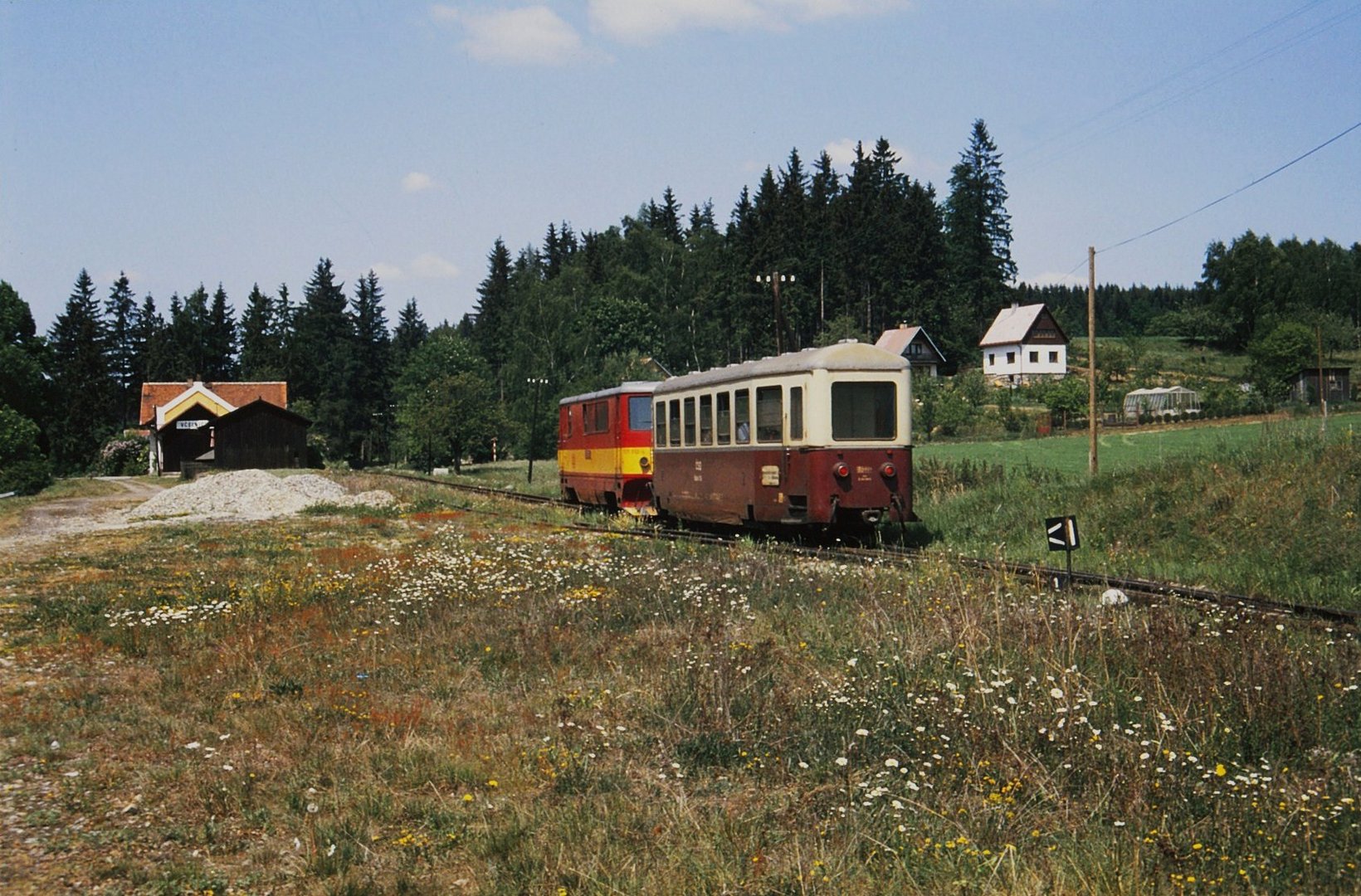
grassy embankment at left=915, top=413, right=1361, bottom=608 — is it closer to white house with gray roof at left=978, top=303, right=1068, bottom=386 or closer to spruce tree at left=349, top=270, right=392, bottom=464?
white house with gray roof at left=978, top=303, right=1068, bottom=386

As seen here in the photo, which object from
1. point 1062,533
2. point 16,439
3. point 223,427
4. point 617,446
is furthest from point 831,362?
point 16,439

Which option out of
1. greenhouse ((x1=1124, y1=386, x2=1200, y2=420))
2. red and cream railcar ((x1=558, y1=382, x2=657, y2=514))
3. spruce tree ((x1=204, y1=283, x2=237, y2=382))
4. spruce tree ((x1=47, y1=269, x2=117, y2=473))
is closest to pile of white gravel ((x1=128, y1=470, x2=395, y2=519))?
red and cream railcar ((x1=558, y1=382, x2=657, y2=514))

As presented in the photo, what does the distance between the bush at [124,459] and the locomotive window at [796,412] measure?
2617 inches

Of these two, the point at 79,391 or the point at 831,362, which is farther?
the point at 79,391

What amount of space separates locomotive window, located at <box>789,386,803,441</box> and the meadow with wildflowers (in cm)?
541

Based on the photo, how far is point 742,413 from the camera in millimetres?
18719

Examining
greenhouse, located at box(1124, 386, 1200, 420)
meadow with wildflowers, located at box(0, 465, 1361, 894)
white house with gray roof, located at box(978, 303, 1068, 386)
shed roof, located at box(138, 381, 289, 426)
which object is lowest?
meadow with wildflowers, located at box(0, 465, 1361, 894)

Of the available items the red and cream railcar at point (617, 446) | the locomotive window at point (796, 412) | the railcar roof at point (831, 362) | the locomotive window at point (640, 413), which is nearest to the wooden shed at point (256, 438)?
the red and cream railcar at point (617, 446)

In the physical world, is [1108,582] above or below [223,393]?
below

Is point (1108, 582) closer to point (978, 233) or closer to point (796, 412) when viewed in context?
point (796, 412)

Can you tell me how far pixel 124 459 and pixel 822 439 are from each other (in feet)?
226

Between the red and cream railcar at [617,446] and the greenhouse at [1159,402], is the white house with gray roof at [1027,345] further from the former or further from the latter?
the red and cream railcar at [617,446]

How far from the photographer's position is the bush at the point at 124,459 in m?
73.1

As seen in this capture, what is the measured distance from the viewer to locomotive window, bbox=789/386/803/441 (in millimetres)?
17062
